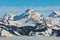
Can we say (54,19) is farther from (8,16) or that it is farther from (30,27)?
(30,27)

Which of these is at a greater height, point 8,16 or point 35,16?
point 8,16

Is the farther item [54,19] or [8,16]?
[8,16]

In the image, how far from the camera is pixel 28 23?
157 ft

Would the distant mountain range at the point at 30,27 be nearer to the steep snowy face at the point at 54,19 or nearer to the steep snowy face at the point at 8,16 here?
the steep snowy face at the point at 54,19

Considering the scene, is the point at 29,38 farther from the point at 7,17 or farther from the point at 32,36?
the point at 7,17

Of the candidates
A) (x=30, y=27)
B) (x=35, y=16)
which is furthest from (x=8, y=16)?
(x=30, y=27)

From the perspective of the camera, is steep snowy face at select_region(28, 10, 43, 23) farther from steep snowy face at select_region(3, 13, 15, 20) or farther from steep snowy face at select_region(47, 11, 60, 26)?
steep snowy face at select_region(3, 13, 15, 20)

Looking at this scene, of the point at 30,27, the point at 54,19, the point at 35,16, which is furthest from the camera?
the point at 54,19

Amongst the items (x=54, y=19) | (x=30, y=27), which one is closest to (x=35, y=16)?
(x=54, y=19)

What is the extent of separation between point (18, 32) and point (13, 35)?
59.7 inches

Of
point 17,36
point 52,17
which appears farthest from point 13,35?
point 52,17

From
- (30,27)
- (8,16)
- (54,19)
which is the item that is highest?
(8,16)

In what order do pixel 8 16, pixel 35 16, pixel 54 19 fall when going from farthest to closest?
pixel 8 16 → pixel 54 19 → pixel 35 16

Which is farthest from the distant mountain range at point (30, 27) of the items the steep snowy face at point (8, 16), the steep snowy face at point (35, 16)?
the steep snowy face at point (8, 16)
